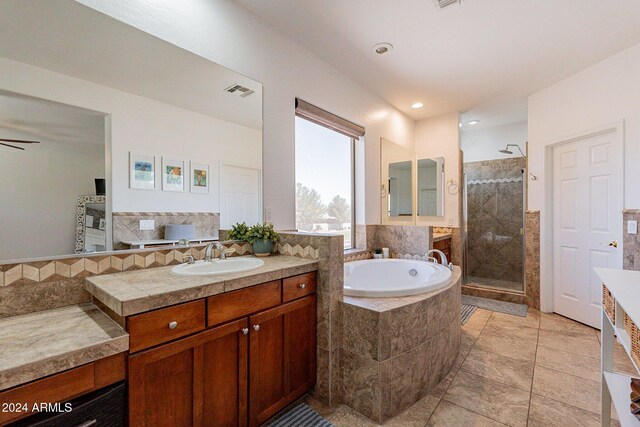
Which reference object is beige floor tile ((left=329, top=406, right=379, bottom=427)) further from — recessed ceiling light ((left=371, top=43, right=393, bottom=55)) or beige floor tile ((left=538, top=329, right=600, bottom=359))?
recessed ceiling light ((left=371, top=43, right=393, bottom=55))

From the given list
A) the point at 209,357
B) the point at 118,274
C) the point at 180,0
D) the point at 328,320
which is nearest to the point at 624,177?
the point at 328,320

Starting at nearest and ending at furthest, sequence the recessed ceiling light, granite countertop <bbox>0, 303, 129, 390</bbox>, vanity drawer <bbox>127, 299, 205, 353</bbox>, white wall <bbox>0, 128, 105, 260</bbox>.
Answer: granite countertop <bbox>0, 303, 129, 390</bbox>
vanity drawer <bbox>127, 299, 205, 353</bbox>
white wall <bbox>0, 128, 105, 260</bbox>
the recessed ceiling light

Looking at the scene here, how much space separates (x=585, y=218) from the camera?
296 cm

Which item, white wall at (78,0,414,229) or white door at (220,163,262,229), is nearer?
white wall at (78,0,414,229)

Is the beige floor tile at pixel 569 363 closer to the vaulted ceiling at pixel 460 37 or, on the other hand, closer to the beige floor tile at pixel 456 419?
the beige floor tile at pixel 456 419

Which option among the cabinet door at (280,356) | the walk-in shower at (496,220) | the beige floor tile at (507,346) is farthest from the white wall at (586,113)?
the cabinet door at (280,356)

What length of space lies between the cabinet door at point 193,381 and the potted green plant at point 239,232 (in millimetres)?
705

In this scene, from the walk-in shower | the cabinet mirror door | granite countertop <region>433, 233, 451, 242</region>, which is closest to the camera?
granite countertop <region>433, 233, 451, 242</region>

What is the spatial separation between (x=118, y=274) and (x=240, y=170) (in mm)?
976

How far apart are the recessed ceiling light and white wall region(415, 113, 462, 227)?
6.39ft

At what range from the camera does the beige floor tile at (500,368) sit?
6.39 ft

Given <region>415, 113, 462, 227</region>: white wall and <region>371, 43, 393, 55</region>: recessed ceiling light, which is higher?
<region>371, 43, 393, 55</region>: recessed ceiling light

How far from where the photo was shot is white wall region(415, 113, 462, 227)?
4000mm

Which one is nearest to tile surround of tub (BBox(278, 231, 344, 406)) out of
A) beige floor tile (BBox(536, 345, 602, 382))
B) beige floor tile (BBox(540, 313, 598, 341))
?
beige floor tile (BBox(536, 345, 602, 382))
